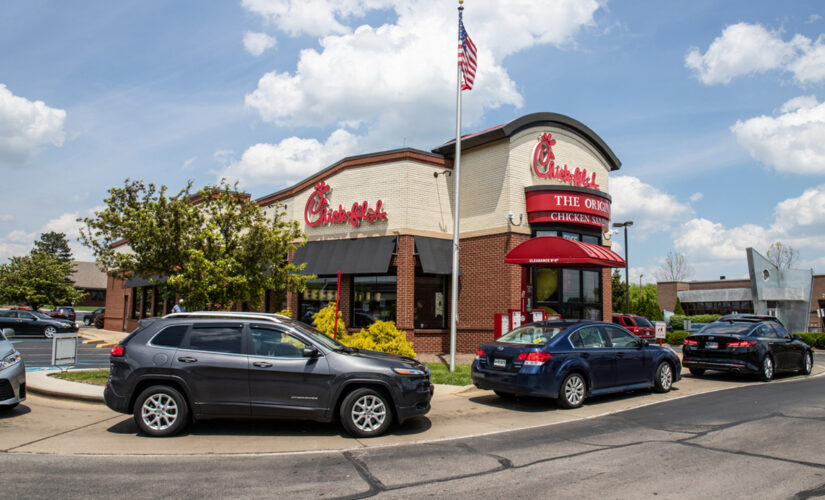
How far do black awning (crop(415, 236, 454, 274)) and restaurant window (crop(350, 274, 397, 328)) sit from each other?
1316 mm

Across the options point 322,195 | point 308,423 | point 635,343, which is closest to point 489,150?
point 322,195

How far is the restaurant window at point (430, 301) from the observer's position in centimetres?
1861

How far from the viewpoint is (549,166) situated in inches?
744

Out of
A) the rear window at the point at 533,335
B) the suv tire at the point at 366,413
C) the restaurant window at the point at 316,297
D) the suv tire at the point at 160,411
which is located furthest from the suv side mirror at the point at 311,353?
the restaurant window at the point at 316,297

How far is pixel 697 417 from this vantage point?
8812 millimetres

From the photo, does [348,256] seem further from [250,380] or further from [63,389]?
[250,380]

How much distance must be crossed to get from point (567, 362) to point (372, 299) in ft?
33.6

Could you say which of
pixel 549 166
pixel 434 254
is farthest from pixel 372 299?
pixel 549 166

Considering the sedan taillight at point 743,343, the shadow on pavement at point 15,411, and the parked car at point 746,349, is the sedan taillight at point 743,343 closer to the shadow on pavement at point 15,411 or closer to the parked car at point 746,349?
the parked car at point 746,349

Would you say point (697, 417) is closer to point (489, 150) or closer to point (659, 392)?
point (659, 392)

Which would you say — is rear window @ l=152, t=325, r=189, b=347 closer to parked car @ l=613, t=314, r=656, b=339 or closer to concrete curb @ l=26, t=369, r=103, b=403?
concrete curb @ l=26, t=369, r=103, b=403

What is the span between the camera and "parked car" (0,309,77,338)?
26734 mm

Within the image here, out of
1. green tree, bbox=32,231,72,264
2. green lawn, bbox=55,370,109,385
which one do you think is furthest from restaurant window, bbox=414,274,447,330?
green tree, bbox=32,231,72,264

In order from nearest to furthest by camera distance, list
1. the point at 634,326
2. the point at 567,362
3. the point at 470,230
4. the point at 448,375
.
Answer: the point at 567,362 < the point at 448,375 < the point at 470,230 < the point at 634,326
